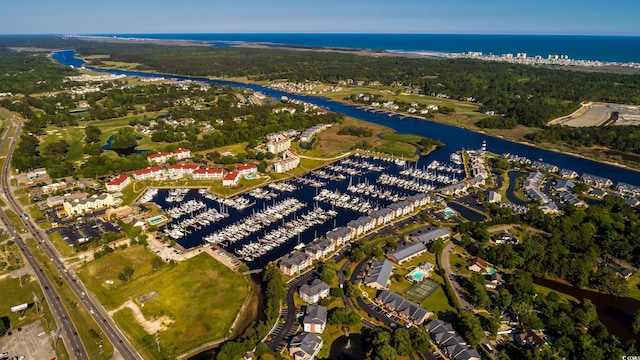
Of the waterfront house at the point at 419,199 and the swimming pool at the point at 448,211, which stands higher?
the waterfront house at the point at 419,199

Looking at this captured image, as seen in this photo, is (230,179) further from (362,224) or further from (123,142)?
(123,142)

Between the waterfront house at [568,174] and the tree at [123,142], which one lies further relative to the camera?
the tree at [123,142]

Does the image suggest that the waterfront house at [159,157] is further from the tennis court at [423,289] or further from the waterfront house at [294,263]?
the tennis court at [423,289]

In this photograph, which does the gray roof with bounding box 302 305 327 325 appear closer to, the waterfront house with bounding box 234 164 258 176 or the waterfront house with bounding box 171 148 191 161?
the waterfront house with bounding box 234 164 258 176

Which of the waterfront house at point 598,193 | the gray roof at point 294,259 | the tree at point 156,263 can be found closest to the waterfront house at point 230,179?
the tree at point 156,263

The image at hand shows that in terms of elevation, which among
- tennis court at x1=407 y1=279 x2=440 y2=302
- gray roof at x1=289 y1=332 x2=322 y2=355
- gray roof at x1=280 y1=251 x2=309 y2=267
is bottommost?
tennis court at x1=407 y1=279 x2=440 y2=302

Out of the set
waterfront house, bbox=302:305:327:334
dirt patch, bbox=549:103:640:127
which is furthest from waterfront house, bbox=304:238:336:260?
dirt patch, bbox=549:103:640:127

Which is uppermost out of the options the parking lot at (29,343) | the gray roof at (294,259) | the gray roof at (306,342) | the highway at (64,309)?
the gray roof at (294,259)
